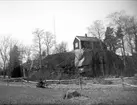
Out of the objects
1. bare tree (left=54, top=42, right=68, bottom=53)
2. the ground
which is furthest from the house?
the ground

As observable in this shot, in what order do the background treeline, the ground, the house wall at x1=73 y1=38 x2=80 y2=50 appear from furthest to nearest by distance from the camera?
the house wall at x1=73 y1=38 x2=80 y2=50 → the background treeline → the ground

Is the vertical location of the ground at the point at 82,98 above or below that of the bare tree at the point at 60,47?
below

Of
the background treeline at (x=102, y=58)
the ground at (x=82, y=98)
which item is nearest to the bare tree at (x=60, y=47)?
the background treeline at (x=102, y=58)

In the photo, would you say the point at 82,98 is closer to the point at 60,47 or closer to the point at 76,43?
the point at 76,43

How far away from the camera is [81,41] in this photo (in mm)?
44562

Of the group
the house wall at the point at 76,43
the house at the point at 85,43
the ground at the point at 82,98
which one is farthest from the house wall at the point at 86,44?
the ground at the point at 82,98

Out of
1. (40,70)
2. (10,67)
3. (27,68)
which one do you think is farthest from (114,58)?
(10,67)

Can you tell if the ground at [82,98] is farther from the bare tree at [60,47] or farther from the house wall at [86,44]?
the bare tree at [60,47]

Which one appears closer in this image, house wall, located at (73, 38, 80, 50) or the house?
the house

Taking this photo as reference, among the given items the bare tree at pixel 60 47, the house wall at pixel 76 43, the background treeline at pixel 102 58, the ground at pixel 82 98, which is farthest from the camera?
the bare tree at pixel 60 47

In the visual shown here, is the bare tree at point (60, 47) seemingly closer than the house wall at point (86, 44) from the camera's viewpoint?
No

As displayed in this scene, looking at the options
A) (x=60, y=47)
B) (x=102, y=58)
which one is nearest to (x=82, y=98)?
(x=102, y=58)

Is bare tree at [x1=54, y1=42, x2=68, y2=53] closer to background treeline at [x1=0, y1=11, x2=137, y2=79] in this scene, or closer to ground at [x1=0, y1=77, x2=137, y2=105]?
background treeline at [x1=0, y1=11, x2=137, y2=79]

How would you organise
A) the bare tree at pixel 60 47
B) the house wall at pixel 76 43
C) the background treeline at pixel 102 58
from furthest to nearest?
the bare tree at pixel 60 47 → the house wall at pixel 76 43 → the background treeline at pixel 102 58
